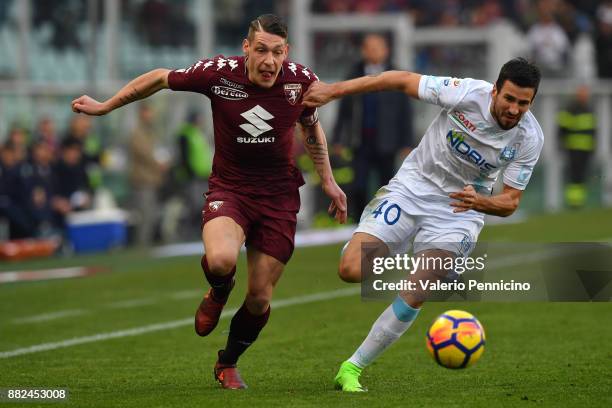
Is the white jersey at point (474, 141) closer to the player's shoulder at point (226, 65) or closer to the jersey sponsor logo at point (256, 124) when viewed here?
the jersey sponsor logo at point (256, 124)

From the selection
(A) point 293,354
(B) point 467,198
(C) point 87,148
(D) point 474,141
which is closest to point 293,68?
(D) point 474,141

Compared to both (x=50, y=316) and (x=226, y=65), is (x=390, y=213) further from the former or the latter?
(x=50, y=316)

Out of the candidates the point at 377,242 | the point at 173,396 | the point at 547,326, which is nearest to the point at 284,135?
the point at 377,242

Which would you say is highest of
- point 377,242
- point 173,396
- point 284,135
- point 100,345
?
point 284,135

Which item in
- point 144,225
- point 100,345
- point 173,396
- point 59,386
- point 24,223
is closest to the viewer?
point 173,396

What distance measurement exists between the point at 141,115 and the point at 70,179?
163 cm

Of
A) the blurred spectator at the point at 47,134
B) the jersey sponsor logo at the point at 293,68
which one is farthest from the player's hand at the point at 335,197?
the blurred spectator at the point at 47,134

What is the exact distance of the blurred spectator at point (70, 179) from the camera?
775 inches

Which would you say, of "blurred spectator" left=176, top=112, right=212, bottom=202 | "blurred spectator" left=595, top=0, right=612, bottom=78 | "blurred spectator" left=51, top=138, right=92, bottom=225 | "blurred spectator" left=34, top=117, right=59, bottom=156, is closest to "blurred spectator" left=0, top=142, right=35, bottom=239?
"blurred spectator" left=51, top=138, right=92, bottom=225

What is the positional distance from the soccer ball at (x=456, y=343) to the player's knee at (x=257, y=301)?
112cm

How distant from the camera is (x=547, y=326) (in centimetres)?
1141

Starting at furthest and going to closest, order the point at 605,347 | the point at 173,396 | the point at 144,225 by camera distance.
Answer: the point at 144,225
the point at 605,347
the point at 173,396

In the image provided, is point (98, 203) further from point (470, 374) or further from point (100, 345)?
point (470, 374)

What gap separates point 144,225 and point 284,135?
12.9m
